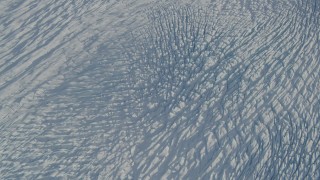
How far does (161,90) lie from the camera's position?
71 cm

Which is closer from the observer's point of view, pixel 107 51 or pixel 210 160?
pixel 210 160

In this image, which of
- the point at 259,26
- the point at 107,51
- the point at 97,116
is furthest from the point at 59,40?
the point at 259,26

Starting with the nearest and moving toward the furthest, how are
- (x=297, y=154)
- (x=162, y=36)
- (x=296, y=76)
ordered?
(x=297, y=154)
(x=296, y=76)
(x=162, y=36)

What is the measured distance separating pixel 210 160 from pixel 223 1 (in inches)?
14.2

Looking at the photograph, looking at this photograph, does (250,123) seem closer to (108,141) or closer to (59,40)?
(108,141)

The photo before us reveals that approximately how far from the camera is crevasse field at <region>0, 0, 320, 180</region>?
0.62 meters

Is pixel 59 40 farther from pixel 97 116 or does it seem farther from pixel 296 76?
pixel 296 76

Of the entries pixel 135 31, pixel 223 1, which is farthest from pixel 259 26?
pixel 135 31

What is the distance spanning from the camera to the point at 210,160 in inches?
24.3

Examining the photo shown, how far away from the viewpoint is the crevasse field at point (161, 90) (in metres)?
0.62

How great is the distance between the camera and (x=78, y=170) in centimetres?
62

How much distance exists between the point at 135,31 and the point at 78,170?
30 centimetres

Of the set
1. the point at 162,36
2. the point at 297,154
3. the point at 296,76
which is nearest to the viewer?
the point at 297,154

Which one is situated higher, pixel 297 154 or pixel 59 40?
pixel 59 40
